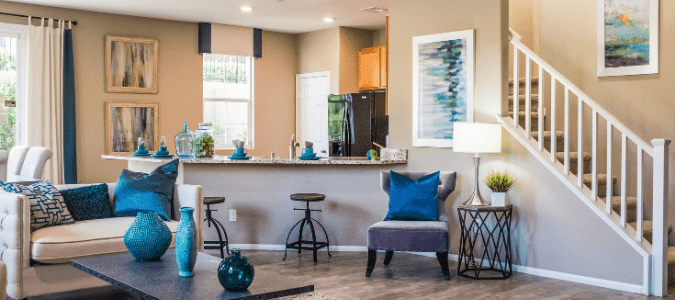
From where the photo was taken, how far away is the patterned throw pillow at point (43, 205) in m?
3.85

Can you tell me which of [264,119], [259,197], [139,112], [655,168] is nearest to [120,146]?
[139,112]

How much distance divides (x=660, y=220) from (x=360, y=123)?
457cm

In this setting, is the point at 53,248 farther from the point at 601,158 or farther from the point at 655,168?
the point at 601,158

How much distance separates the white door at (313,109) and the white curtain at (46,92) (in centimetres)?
340

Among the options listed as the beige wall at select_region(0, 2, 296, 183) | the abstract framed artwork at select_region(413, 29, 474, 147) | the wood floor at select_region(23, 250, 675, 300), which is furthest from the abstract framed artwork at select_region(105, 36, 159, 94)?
the abstract framed artwork at select_region(413, 29, 474, 147)

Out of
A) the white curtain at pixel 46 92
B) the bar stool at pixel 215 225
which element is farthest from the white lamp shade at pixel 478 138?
the white curtain at pixel 46 92

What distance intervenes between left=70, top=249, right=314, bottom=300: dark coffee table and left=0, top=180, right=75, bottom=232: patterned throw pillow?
2.49 ft

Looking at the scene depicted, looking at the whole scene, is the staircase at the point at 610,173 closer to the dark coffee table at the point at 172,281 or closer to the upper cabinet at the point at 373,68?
the dark coffee table at the point at 172,281

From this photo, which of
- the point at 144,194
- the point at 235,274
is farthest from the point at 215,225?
the point at 235,274

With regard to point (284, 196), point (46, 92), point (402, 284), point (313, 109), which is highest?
point (46, 92)

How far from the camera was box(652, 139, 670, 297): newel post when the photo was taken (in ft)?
13.6

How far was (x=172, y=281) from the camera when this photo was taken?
2.76m

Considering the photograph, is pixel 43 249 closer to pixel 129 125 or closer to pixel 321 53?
pixel 129 125

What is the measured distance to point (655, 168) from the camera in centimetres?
422
